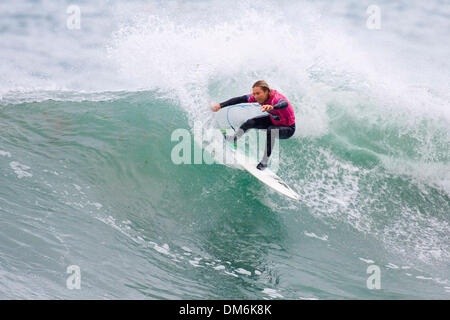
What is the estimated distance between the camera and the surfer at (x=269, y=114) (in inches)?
250

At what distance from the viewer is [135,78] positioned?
10.4m

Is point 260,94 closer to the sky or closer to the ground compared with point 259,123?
closer to the sky

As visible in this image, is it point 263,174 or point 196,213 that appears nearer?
point 196,213

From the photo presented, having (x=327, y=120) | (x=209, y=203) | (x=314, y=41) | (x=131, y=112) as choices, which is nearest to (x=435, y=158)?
(x=327, y=120)

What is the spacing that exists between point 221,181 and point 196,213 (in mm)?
957

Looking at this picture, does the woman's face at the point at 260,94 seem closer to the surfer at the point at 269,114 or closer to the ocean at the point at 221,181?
the surfer at the point at 269,114

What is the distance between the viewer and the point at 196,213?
20.6 ft

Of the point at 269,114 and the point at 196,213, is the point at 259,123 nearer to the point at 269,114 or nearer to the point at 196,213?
the point at 269,114

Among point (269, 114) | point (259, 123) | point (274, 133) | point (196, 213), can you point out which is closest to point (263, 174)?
point (274, 133)

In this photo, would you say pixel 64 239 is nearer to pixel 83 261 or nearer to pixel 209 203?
pixel 83 261

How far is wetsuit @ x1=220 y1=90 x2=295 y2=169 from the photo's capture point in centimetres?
648

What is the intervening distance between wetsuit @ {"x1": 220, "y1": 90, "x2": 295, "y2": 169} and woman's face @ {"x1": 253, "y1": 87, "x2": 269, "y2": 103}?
0.09 metres
